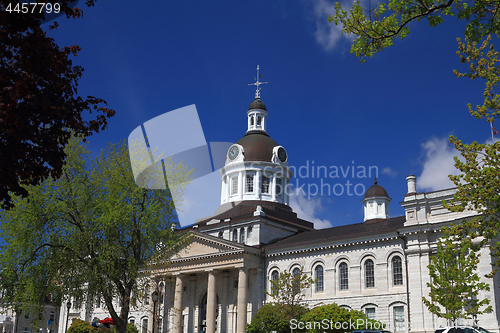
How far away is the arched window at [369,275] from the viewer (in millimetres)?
43562

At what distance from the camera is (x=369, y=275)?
Result: 43.9m

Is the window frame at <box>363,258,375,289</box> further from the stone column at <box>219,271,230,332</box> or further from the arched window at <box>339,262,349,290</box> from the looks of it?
the stone column at <box>219,271,230,332</box>

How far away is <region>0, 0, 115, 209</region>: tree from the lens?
10.7 meters

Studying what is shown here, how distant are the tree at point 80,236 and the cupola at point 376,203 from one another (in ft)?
134

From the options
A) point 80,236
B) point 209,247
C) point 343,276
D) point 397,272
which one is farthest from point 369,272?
point 80,236

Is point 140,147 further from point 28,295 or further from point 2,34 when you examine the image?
point 2,34

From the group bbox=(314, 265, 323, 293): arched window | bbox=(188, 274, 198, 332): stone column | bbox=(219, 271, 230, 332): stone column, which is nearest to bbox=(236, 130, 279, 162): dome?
bbox=(219, 271, 230, 332): stone column

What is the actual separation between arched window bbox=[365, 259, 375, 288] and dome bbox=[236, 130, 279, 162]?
71.1ft

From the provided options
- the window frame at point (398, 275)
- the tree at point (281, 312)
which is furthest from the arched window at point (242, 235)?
the window frame at point (398, 275)

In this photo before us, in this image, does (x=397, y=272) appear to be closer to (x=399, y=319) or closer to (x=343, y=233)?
(x=399, y=319)

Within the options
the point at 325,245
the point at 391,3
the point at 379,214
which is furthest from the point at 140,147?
the point at 379,214

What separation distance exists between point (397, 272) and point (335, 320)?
325 inches

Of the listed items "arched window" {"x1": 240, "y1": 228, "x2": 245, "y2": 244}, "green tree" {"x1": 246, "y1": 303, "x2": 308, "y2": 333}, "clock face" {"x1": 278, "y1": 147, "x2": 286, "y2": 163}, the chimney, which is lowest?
"green tree" {"x1": 246, "y1": 303, "x2": 308, "y2": 333}

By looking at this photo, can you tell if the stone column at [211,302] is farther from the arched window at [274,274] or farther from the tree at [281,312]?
the tree at [281,312]
